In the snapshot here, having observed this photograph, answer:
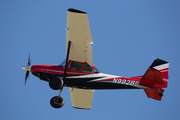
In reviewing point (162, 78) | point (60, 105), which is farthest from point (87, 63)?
point (162, 78)

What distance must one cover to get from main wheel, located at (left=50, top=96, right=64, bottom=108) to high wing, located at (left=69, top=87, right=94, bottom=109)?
198 centimetres

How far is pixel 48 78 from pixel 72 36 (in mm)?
2911

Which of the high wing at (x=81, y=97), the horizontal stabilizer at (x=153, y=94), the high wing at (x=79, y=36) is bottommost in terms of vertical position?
the high wing at (x=81, y=97)

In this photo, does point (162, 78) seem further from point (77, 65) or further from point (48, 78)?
point (48, 78)

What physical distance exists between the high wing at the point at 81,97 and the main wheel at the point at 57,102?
6.49ft

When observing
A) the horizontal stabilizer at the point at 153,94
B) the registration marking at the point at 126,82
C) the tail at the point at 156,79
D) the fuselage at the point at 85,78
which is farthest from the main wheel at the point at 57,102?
the horizontal stabilizer at the point at 153,94

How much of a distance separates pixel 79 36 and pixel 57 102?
157 inches

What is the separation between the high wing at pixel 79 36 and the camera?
520 inches

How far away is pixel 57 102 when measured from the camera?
15.3 m

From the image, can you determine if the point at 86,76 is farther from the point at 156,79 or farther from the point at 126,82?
the point at 156,79

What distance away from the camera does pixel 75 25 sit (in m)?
13.6

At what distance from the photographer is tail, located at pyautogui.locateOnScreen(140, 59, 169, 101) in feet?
48.7

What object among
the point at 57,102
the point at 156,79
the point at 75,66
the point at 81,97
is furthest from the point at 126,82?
the point at 57,102

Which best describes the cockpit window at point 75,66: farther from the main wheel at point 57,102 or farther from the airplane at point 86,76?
the main wheel at point 57,102
